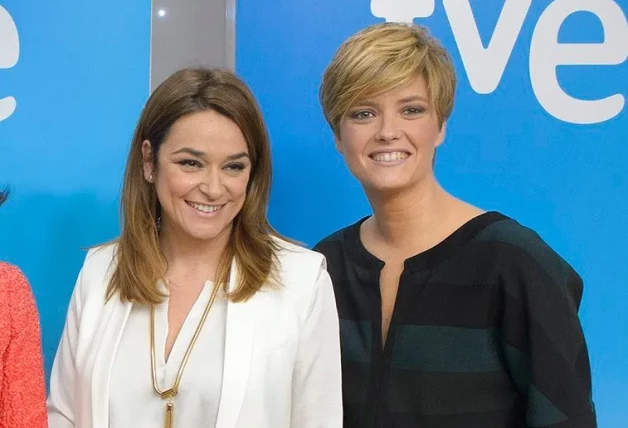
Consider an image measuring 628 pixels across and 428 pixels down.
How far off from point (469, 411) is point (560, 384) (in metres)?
0.21

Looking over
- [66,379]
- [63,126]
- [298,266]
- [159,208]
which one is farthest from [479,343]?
[63,126]

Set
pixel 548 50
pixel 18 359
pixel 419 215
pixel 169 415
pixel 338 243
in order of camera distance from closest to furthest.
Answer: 1. pixel 18 359
2. pixel 169 415
3. pixel 419 215
4. pixel 338 243
5. pixel 548 50

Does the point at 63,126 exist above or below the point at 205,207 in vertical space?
above

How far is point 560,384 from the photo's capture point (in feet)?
5.30

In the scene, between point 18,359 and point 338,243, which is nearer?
point 18,359

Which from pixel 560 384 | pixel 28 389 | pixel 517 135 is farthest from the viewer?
pixel 517 135

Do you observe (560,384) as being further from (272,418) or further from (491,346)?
(272,418)

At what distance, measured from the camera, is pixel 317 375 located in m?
1.68

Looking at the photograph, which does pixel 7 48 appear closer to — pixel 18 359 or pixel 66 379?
pixel 66 379

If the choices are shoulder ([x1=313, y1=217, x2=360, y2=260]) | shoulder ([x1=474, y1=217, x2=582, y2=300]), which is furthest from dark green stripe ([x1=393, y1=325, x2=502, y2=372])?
shoulder ([x1=313, y1=217, x2=360, y2=260])

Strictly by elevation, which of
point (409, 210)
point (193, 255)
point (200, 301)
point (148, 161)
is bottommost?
point (200, 301)

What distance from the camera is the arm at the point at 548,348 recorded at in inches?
63.6

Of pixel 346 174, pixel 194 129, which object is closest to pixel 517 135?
pixel 346 174

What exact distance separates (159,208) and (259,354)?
449mm
